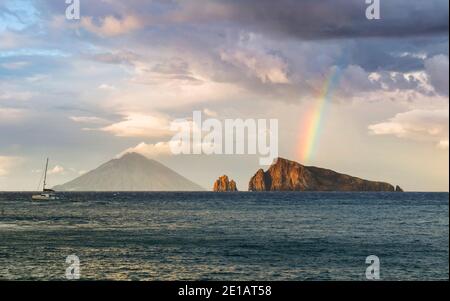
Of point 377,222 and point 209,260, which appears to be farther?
point 377,222

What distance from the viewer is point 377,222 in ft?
337

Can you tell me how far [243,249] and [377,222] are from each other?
51686 millimetres

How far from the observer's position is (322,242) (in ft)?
218

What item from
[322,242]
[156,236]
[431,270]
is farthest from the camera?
[156,236]

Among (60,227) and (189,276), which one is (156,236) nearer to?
(60,227)

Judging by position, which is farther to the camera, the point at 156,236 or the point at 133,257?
the point at 156,236
